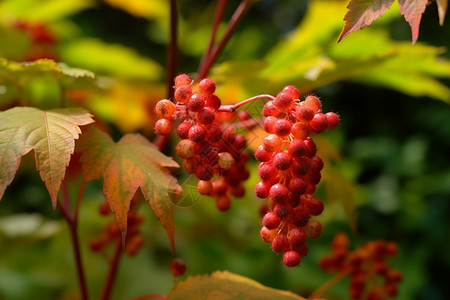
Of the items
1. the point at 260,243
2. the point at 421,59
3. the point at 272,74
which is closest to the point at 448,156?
the point at 260,243

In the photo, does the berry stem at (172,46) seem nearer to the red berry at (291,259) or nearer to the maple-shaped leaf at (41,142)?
the maple-shaped leaf at (41,142)

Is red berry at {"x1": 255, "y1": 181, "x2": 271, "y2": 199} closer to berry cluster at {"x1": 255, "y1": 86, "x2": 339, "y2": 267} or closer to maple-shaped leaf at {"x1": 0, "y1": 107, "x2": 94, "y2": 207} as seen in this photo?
berry cluster at {"x1": 255, "y1": 86, "x2": 339, "y2": 267}

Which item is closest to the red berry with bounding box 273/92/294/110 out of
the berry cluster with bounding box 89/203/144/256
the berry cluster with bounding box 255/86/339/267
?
the berry cluster with bounding box 255/86/339/267

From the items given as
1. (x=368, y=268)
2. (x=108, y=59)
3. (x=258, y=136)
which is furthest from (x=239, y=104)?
(x=108, y=59)

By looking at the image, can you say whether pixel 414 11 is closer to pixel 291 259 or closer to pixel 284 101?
pixel 284 101

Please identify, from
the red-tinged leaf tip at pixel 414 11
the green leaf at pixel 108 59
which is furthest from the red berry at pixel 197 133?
the green leaf at pixel 108 59

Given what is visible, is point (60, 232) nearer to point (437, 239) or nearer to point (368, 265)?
point (368, 265)

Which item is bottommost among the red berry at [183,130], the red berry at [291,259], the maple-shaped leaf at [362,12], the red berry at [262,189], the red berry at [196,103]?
the red berry at [291,259]
